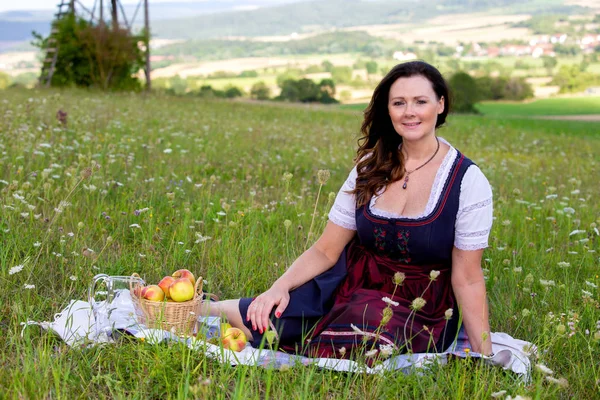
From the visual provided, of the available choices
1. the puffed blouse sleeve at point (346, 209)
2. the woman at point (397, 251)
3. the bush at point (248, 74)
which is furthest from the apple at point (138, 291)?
the bush at point (248, 74)

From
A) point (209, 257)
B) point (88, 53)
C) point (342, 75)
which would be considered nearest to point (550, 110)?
point (88, 53)

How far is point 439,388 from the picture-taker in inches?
113

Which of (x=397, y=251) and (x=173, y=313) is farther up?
(x=397, y=251)

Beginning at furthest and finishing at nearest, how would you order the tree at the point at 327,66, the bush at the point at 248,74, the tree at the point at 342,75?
the tree at the point at 327,66 → the bush at the point at 248,74 → the tree at the point at 342,75

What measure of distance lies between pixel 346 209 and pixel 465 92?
4448cm

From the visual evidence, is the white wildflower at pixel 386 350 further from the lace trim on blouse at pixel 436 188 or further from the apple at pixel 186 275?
the apple at pixel 186 275

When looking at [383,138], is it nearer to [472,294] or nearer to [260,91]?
[472,294]

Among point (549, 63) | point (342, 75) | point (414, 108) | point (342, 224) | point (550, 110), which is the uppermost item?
point (549, 63)

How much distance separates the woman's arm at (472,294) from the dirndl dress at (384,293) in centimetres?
12

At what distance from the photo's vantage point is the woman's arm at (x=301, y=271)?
135 inches

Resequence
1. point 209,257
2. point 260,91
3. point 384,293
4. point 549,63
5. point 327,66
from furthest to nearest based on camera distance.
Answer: point 327,66 → point 549,63 → point 260,91 → point 209,257 → point 384,293

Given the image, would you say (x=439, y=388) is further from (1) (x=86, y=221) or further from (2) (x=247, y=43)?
(2) (x=247, y=43)

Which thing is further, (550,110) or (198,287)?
(550,110)

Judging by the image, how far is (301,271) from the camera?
12.0 ft
